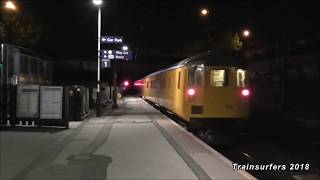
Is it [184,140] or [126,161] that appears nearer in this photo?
[126,161]

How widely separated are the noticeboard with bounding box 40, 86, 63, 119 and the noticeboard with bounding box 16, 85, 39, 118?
0.22 metres

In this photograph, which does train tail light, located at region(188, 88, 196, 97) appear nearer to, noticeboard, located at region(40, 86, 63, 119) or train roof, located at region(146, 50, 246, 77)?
train roof, located at region(146, 50, 246, 77)

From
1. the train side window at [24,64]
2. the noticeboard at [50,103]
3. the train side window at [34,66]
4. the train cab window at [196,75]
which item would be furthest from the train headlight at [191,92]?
the train side window at [34,66]

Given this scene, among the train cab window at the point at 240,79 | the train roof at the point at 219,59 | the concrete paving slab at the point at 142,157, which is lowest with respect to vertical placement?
the concrete paving slab at the point at 142,157

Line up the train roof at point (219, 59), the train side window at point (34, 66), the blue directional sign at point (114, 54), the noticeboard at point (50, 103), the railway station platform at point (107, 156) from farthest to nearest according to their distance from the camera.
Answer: the blue directional sign at point (114, 54)
the train side window at point (34, 66)
the noticeboard at point (50, 103)
the train roof at point (219, 59)
the railway station platform at point (107, 156)

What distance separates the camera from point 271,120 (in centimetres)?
2958

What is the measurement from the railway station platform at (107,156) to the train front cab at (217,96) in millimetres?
1166

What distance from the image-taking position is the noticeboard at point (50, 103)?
1753 centimetres

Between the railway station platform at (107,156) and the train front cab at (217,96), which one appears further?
the train front cab at (217,96)

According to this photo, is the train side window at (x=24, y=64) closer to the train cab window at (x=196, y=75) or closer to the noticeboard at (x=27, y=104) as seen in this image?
the noticeboard at (x=27, y=104)

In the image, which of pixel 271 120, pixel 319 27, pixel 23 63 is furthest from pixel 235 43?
pixel 23 63

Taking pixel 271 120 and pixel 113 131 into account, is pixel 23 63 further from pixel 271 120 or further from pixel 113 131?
pixel 271 120

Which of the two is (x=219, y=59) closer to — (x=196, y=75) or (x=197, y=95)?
(x=196, y=75)

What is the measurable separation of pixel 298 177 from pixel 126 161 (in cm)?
372
